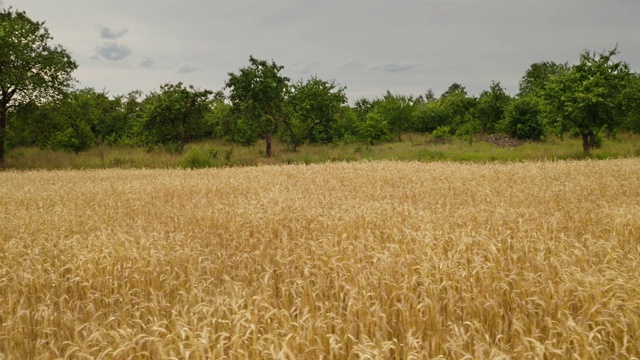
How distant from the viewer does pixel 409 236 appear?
659 centimetres

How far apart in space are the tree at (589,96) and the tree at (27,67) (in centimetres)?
3941

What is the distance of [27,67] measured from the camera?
2969 cm

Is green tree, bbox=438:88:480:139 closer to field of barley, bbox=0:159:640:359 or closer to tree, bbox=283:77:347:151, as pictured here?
tree, bbox=283:77:347:151

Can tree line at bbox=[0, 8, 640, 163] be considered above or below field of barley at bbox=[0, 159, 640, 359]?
above

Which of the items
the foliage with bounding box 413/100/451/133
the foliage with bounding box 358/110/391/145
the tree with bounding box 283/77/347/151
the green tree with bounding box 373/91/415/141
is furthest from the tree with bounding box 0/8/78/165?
the foliage with bounding box 413/100/451/133

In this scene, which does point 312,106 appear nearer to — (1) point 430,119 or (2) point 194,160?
(2) point 194,160

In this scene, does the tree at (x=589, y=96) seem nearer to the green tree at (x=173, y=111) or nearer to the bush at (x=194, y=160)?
the bush at (x=194, y=160)

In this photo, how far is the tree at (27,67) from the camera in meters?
28.5

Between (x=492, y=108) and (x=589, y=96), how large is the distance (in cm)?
2474

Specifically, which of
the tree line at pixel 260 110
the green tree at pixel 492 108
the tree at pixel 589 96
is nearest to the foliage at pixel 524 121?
the tree line at pixel 260 110

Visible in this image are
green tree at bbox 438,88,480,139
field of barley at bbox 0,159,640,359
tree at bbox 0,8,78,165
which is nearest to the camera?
field of barley at bbox 0,159,640,359

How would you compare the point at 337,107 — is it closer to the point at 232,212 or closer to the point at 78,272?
the point at 232,212

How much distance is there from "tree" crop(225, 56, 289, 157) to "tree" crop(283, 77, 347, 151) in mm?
2415

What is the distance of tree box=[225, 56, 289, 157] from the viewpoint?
34656 millimetres
